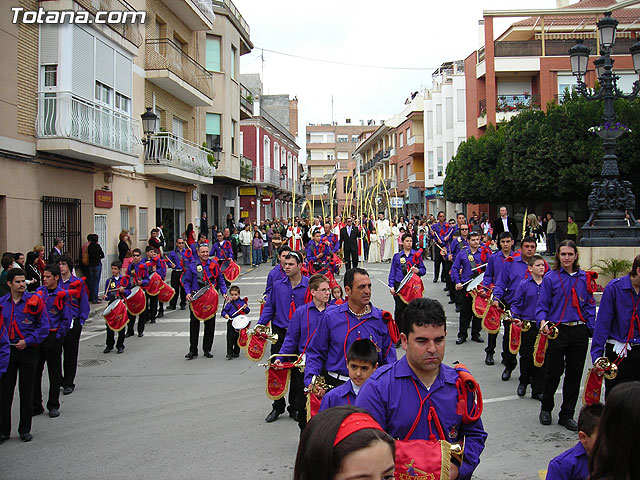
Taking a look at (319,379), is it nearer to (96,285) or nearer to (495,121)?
(96,285)

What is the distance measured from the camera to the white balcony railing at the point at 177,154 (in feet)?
71.6

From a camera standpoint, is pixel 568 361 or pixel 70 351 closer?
pixel 568 361

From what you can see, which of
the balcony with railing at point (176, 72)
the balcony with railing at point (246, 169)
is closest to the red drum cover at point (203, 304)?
the balcony with railing at point (176, 72)

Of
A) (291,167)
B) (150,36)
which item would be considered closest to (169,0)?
(150,36)

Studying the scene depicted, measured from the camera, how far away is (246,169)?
35.4 metres

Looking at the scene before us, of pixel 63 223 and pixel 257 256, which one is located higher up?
pixel 63 223

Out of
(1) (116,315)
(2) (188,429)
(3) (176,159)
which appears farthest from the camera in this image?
(3) (176,159)

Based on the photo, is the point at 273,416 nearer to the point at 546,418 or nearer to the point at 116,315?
the point at 546,418

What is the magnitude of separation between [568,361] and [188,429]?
4.12 meters

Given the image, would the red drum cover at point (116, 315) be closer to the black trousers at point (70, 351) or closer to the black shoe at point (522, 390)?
the black trousers at point (70, 351)

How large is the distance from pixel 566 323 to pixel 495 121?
1268 inches

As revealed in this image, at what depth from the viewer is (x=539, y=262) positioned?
729cm

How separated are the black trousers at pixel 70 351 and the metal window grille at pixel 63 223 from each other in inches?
321

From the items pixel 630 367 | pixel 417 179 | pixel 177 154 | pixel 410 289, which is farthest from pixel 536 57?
pixel 630 367
